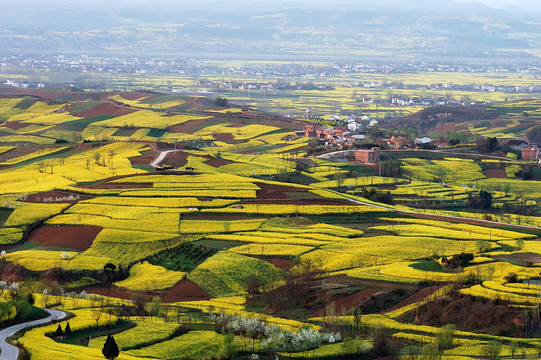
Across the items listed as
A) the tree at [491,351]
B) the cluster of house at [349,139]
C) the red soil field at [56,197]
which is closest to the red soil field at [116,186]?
the red soil field at [56,197]

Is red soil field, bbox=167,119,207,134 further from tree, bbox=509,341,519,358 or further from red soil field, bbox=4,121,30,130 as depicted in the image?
tree, bbox=509,341,519,358

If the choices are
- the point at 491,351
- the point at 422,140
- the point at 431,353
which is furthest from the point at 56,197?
the point at 422,140

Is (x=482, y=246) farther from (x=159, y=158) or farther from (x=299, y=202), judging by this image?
(x=159, y=158)

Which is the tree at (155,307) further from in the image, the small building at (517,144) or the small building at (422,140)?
the small building at (517,144)

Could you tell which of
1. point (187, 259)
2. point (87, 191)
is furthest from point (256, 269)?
point (87, 191)

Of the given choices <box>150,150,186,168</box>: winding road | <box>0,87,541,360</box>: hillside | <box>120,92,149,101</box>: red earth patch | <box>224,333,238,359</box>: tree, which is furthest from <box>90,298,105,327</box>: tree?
<box>120,92,149,101</box>: red earth patch

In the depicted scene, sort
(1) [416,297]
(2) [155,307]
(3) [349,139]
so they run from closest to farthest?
(2) [155,307] → (1) [416,297] → (3) [349,139]

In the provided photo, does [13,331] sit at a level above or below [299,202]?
above

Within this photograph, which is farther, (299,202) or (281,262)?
(299,202)
